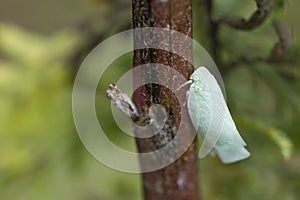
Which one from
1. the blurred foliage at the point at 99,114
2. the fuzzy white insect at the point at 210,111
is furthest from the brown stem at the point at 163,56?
the blurred foliage at the point at 99,114

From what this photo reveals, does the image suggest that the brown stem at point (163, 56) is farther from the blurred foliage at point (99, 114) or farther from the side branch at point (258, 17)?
the blurred foliage at point (99, 114)

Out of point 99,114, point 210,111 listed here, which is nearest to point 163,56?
point 210,111

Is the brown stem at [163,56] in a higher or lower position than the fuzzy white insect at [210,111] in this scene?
higher

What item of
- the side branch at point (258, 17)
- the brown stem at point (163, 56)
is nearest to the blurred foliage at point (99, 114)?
the side branch at point (258, 17)

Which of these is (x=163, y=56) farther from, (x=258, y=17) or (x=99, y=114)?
(x=99, y=114)

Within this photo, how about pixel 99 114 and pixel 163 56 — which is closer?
pixel 163 56

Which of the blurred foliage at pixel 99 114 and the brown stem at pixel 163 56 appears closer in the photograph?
the brown stem at pixel 163 56
